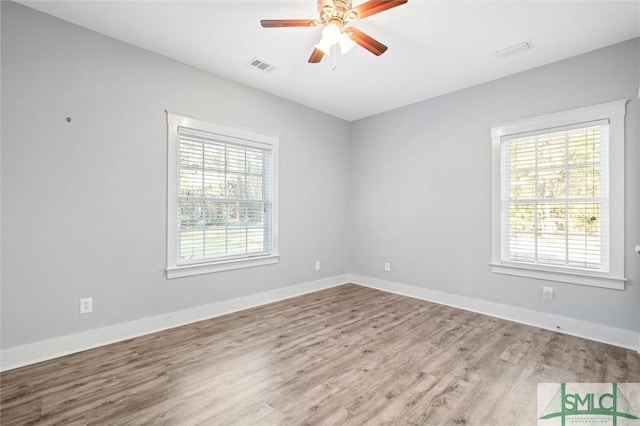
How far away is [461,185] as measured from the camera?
3.96 m

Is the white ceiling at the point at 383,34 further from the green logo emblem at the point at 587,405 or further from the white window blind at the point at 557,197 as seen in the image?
the green logo emblem at the point at 587,405

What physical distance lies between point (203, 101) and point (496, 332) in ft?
13.1

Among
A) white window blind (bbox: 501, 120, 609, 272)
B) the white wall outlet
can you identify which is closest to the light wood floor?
the white wall outlet

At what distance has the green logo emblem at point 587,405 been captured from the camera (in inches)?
71.8

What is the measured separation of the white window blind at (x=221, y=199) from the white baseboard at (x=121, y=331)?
56 centimetres

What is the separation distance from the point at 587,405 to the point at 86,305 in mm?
3858

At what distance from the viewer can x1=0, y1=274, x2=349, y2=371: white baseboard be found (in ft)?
7.88

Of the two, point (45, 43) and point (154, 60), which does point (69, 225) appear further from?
point (154, 60)

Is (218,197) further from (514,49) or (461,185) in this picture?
(514,49)

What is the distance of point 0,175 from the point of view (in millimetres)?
2330

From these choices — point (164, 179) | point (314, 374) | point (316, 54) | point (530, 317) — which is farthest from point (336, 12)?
point (530, 317)

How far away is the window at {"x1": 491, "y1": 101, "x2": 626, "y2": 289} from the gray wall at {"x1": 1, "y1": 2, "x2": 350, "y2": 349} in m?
3.26

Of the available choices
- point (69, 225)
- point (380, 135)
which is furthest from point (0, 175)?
point (380, 135)

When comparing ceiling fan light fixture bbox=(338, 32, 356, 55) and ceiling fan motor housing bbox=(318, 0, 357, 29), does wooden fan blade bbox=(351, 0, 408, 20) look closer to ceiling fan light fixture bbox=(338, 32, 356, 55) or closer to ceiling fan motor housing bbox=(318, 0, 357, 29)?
ceiling fan motor housing bbox=(318, 0, 357, 29)
